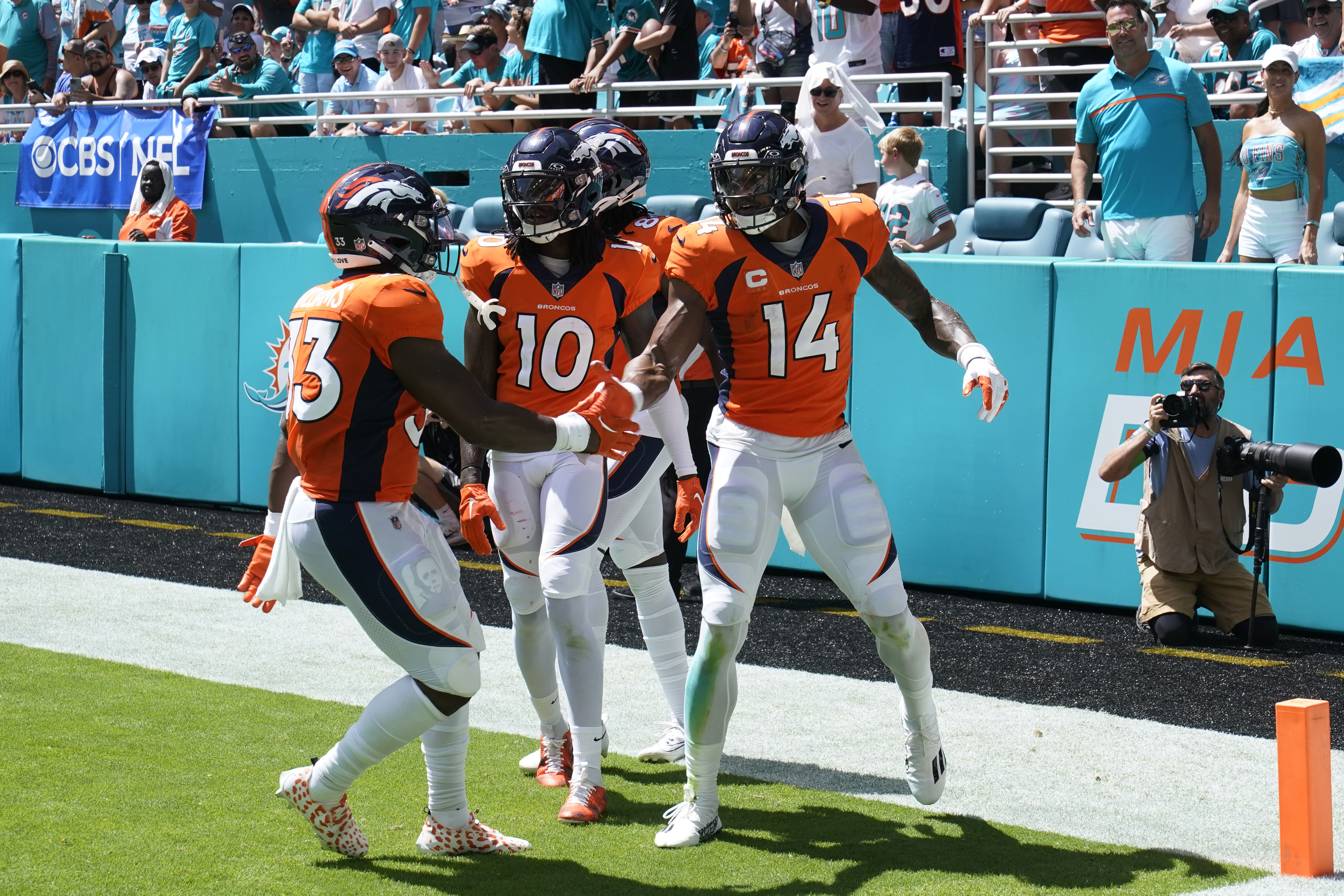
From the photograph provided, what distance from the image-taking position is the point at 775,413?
15.9ft

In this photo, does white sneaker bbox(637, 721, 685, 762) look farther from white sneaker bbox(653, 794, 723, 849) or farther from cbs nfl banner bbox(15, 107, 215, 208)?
Result: cbs nfl banner bbox(15, 107, 215, 208)

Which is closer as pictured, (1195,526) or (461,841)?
(461,841)

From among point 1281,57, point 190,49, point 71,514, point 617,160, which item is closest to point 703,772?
point 617,160

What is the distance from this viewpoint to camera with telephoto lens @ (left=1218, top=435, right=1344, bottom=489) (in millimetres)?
6766

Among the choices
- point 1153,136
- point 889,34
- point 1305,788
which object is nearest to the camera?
point 1305,788

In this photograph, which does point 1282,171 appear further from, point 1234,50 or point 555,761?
point 555,761

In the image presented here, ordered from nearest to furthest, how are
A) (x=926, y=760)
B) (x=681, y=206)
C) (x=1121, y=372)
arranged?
(x=926, y=760)
(x=1121, y=372)
(x=681, y=206)

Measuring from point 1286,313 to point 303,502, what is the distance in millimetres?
5206

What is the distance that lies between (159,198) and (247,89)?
4.76 feet

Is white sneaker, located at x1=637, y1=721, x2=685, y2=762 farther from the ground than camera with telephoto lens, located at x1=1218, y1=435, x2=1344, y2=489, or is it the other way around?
camera with telephoto lens, located at x1=1218, y1=435, x2=1344, y2=489

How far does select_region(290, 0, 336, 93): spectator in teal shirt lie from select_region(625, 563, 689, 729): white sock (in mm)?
10688

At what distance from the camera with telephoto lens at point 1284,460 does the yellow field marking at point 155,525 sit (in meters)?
6.72

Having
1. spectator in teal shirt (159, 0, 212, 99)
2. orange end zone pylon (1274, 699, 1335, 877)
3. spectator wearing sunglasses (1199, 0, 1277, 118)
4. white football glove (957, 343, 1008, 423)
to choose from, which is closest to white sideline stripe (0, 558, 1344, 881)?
orange end zone pylon (1274, 699, 1335, 877)

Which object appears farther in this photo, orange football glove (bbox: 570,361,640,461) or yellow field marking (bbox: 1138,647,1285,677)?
yellow field marking (bbox: 1138,647,1285,677)
